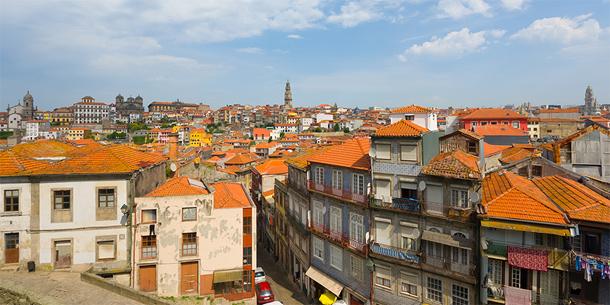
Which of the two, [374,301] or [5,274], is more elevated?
[5,274]

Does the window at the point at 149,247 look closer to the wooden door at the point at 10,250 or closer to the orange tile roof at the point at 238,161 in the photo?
the wooden door at the point at 10,250

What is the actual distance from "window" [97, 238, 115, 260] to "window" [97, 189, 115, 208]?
2023 millimetres

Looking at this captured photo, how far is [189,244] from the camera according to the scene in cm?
2050

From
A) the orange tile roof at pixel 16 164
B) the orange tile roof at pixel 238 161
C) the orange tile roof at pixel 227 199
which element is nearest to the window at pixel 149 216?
the orange tile roof at pixel 227 199

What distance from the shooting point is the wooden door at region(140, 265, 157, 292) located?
2005 centimetres

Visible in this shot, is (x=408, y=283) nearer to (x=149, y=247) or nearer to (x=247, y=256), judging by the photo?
(x=247, y=256)

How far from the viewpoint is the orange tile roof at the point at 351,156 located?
2194 centimetres

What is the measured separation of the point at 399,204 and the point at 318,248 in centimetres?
814

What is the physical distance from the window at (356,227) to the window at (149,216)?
40.0ft

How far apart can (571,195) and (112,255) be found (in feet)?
81.2

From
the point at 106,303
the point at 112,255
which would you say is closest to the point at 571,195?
the point at 106,303

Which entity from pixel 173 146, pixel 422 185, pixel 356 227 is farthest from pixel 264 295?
pixel 173 146

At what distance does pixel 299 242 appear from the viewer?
91.0ft

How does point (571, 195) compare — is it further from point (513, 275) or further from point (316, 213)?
point (316, 213)
